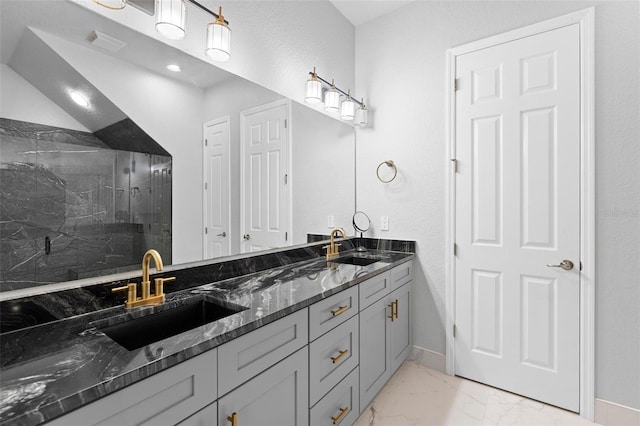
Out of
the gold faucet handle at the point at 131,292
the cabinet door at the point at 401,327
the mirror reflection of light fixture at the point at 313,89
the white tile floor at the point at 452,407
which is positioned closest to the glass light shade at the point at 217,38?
the mirror reflection of light fixture at the point at 313,89

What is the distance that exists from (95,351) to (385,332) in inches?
67.5

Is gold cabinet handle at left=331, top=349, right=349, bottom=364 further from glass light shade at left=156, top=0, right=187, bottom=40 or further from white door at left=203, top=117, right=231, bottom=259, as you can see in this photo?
glass light shade at left=156, top=0, right=187, bottom=40

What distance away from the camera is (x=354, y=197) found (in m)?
2.99

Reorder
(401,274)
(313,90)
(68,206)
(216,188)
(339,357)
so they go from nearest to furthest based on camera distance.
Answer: (68,206), (339,357), (216,188), (313,90), (401,274)

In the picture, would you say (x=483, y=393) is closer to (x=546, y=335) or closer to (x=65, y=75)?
(x=546, y=335)

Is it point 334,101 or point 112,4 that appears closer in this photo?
point 112,4

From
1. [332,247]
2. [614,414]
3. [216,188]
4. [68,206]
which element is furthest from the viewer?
[332,247]

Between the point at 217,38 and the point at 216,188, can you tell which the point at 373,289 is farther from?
the point at 217,38

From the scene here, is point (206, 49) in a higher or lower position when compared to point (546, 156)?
higher

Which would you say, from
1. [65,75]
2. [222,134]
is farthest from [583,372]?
[65,75]

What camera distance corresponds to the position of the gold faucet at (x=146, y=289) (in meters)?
1.26

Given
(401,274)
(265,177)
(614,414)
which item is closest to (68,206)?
(265,177)

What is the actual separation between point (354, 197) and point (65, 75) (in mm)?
2226

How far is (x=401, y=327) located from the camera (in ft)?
8.09
